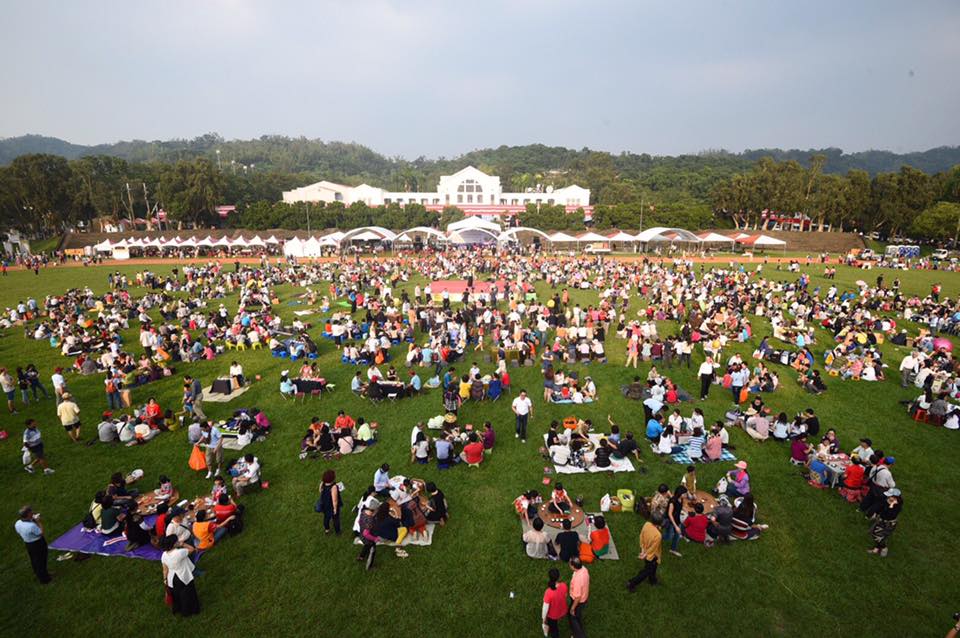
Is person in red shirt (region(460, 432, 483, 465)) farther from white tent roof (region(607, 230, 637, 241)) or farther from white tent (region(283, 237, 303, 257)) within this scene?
white tent (region(283, 237, 303, 257))

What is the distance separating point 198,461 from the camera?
9141mm

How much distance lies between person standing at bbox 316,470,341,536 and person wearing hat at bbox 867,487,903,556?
830cm

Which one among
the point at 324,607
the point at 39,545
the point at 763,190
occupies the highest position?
the point at 763,190

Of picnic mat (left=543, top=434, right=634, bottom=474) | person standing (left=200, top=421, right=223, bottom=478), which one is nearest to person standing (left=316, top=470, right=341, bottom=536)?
person standing (left=200, top=421, right=223, bottom=478)

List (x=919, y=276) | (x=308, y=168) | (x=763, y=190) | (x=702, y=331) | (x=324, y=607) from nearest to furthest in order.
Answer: (x=324, y=607), (x=702, y=331), (x=919, y=276), (x=763, y=190), (x=308, y=168)

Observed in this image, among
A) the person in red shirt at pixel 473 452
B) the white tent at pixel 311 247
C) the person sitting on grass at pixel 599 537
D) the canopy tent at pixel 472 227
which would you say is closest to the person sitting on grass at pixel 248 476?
the person in red shirt at pixel 473 452

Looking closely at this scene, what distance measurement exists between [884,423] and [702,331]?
19.7 ft

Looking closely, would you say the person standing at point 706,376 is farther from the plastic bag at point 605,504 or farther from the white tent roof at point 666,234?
the white tent roof at point 666,234

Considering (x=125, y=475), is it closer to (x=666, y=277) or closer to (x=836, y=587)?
(x=836, y=587)

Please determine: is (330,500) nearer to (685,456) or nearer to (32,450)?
(32,450)

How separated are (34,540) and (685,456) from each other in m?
11.0

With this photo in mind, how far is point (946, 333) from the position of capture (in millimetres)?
18891

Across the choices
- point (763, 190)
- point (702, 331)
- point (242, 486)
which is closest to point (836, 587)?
point (242, 486)

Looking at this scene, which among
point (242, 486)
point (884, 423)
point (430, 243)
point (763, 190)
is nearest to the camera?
point (242, 486)
